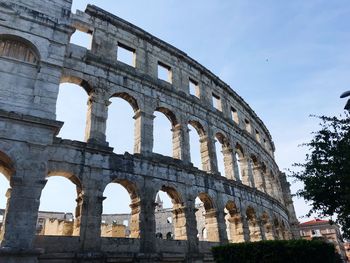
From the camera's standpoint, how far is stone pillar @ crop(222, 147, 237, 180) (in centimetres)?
1769

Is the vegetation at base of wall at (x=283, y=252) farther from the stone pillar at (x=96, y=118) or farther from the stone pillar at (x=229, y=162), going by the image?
the stone pillar at (x=229, y=162)

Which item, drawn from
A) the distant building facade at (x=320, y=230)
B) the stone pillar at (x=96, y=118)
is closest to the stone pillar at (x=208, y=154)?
the stone pillar at (x=96, y=118)

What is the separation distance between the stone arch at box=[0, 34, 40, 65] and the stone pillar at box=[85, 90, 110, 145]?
9.76 feet

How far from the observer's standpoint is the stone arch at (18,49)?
9.98m

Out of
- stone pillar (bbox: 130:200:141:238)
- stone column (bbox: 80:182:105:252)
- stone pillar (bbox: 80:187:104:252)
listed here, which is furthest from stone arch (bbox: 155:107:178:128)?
stone pillar (bbox: 80:187:104:252)

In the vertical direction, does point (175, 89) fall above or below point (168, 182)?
above

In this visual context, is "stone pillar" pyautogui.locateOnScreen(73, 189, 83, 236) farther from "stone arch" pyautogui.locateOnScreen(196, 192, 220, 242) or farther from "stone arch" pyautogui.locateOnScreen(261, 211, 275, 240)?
"stone arch" pyautogui.locateOnScreen(261, 211, 275, 240)

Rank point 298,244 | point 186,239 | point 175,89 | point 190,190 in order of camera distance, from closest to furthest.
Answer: point 298,244, point 186,239, point 190,190, point 175,89

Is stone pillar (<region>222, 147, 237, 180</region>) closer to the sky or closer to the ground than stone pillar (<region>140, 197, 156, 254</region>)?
closer to the sky

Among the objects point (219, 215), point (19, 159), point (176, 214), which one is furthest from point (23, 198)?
point (219, 215)

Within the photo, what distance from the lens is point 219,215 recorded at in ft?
48.3

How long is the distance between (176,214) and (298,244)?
6.34 metres

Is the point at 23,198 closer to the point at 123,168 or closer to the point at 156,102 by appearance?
the point at 123,168

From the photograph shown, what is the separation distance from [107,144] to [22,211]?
4.49 m
